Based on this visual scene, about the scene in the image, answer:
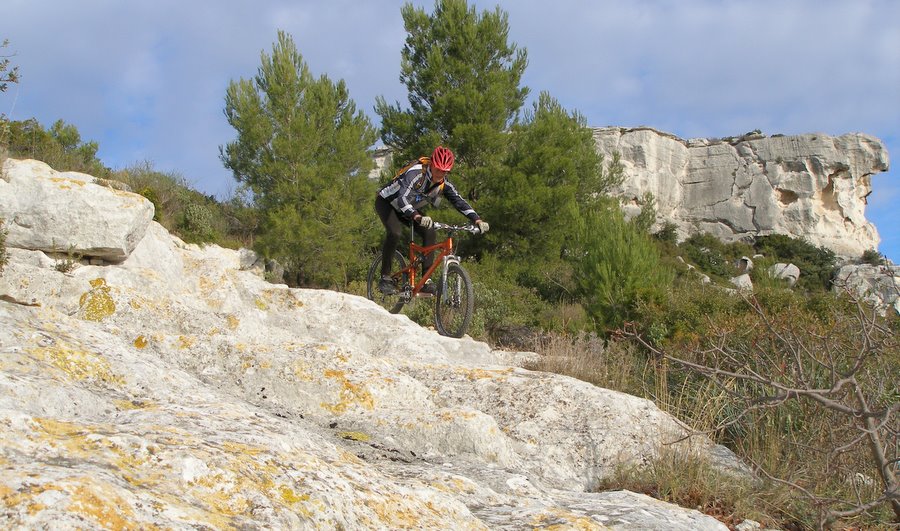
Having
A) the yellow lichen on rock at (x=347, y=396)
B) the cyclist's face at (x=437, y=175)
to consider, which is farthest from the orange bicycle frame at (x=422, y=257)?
the yellow lichen on rock at (x=347, y=396)

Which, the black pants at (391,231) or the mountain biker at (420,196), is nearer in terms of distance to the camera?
the mountain biker at (420,196)

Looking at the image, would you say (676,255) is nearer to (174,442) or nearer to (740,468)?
(740,468)

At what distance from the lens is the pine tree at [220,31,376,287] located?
768 inches

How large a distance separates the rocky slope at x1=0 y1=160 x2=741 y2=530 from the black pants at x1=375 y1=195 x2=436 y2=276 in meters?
1.84

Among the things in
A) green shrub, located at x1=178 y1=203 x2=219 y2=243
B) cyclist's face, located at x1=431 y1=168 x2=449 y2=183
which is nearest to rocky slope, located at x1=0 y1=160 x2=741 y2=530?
cyclist's face, located at x1=431 y1=168 x2=449 y2=183

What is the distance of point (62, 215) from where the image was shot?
305 inches

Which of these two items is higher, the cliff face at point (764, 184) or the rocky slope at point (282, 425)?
the cliff face at point (764, 184)

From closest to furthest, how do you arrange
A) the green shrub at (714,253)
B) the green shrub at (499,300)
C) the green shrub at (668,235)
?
1. the green shrub at (499,300)
2. the green shrub at (714,253)
3. the green shrub at (668,235)

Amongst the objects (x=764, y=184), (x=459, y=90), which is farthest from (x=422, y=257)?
(x=764, y=184)

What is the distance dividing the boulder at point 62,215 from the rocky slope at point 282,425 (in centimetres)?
172

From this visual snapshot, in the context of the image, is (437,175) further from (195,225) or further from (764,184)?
(764,184)

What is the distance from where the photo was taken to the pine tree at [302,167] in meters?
19.5

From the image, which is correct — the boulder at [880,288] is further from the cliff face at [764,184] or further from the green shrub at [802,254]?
the cliff face at [764,184]

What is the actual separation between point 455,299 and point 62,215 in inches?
174
